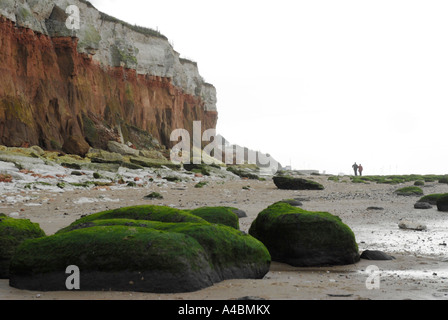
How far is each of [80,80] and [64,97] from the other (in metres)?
2.93

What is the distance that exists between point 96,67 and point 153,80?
35.4 feet

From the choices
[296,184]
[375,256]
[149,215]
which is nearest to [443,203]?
[375,256]

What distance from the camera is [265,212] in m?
5.87

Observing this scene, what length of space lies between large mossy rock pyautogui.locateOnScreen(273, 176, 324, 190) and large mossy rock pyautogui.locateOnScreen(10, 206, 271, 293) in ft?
49.8

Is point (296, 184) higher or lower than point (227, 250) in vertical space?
higher

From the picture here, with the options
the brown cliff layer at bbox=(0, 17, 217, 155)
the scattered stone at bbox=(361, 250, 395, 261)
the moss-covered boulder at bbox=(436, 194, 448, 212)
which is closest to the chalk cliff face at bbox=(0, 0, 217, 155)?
the brown cliff layer at bbox=(0, 17, 217, 155)

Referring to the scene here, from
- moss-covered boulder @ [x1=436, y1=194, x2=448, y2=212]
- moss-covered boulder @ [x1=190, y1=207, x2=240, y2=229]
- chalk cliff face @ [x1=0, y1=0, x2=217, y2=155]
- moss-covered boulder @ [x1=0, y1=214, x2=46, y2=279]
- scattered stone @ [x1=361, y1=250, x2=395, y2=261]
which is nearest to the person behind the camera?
moss-covered boulder @ [x1=0, y1=214, x2=46, y2=279]

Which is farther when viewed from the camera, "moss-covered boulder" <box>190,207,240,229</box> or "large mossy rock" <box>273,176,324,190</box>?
"large mossy rock" <box>273,176,324,190</box>

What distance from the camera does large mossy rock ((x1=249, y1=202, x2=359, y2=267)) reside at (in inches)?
200

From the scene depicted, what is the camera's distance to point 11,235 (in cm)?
431

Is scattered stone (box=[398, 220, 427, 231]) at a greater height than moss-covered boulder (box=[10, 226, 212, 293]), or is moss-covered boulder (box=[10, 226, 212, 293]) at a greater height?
moss-covered boulder (box=[10, 226, 212, 293])

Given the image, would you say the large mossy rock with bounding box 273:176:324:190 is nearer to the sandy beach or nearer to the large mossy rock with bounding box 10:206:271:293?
the sandy beach

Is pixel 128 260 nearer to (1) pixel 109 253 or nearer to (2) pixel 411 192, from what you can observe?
(1) pixel 109 253
